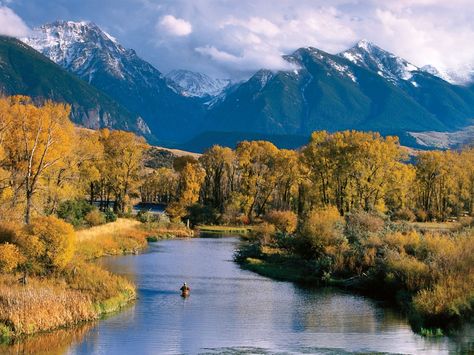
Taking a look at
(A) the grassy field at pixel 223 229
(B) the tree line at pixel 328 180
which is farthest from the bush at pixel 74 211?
(B) the tree line at pixel 328 180

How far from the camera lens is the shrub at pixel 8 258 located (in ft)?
141

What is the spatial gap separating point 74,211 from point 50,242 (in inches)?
1467

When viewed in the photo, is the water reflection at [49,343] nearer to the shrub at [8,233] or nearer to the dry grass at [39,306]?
the dry grass at [39,306]

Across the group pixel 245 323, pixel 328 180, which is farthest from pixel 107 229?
pixel 245 323

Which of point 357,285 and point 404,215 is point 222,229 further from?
point 357,285

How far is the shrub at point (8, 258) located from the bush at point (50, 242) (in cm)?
139

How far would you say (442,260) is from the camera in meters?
46.9

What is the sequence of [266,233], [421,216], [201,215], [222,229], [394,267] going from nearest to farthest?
[394,267]
[266,233]
[421,216]
[222,229]
[201,215]

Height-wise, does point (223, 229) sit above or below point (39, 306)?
above

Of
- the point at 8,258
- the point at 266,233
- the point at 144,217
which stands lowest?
the point at 8,258

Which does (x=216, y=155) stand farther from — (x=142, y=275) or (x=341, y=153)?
(x=142, y=275)

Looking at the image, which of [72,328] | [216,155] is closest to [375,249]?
[72,328]

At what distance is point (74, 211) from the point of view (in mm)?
82125

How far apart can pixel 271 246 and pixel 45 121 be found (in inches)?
1142
